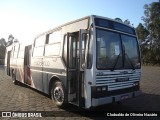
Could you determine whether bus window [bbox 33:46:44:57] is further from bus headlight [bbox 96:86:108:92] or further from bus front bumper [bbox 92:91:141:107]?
bus front bumper [bbox 92:91:141:107]

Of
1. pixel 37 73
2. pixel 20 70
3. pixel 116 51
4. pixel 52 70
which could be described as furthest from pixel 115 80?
pixel 20 70

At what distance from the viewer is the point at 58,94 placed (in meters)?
8.24

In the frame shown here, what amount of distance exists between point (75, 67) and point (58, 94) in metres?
1.43

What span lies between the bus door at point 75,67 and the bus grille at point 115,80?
0.62 meters

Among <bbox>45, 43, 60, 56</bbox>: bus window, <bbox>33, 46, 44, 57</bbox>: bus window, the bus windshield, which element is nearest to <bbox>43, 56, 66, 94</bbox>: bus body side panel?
<bbox>45, 43, 60, 56</bbox>: bus window

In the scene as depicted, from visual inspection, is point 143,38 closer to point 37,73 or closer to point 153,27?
point 153,27

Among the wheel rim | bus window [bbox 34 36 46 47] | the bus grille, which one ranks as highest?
bus window [bbox 34 36 46 47]

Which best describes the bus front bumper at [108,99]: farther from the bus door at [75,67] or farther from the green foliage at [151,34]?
the green foliage at [151,34]

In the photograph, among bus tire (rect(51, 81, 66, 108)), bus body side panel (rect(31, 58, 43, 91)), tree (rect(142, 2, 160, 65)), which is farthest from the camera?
tree (rect(142, 2, 160, 65))

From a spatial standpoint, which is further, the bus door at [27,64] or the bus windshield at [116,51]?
the bus door at [27,64]

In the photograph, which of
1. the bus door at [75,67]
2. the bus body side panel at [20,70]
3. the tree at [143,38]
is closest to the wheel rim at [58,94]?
the bus door at [75,67]

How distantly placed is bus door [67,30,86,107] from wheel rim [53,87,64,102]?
569 mm

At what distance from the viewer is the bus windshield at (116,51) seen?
22.4ft

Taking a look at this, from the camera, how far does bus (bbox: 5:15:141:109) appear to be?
263 inches
